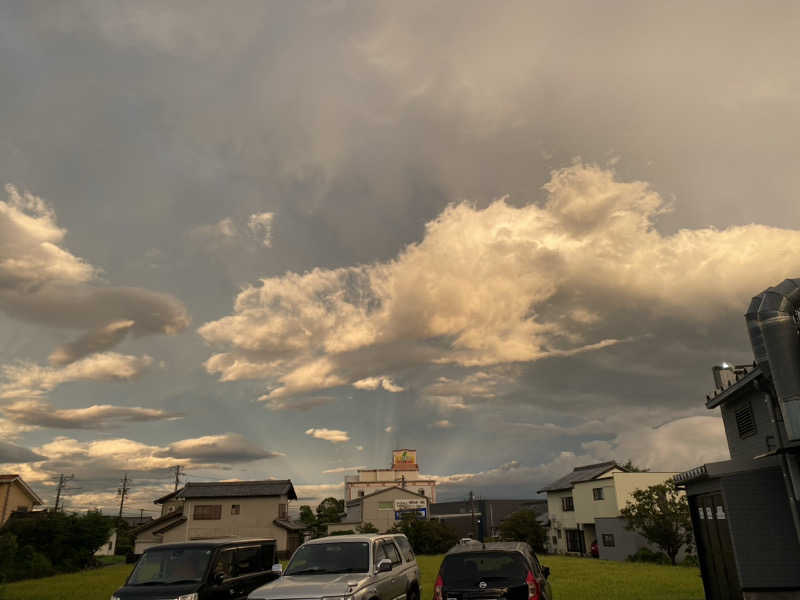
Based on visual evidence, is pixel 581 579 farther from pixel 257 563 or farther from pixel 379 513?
pixel 379 513

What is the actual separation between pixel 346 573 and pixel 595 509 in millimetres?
48703

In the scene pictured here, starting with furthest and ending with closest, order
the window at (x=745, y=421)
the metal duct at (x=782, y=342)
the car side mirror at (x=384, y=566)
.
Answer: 1. the window at (x=745, y=421)
2. the metal duct at (x=782, y=342)
3. the car side mirror at (x=384, y=566)

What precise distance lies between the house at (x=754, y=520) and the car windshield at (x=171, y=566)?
13.3 metres

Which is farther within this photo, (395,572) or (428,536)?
(428,536)

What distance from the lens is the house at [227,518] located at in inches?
2158

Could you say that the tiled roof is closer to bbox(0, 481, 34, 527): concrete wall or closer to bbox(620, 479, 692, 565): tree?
bbox(620, 479, 692, 565): tree

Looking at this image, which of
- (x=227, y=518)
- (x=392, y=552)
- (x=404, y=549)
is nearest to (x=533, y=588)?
(x=392, y=552)

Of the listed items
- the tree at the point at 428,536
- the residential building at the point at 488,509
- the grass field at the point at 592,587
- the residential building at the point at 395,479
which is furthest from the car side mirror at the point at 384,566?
the residential building at the point at 395,479

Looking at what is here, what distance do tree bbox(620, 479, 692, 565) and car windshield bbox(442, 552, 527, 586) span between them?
105ft

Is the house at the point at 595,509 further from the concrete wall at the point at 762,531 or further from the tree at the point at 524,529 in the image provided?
the concrete wall at the point at 762,531

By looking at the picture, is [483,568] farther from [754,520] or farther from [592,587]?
[592,587]

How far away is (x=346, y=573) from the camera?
10.5 m

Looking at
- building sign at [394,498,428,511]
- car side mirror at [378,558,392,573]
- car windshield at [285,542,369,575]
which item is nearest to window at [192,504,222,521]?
building sign at [394,498,428,511]

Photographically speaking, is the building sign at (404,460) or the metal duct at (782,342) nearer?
the metal duct at (782,342)
